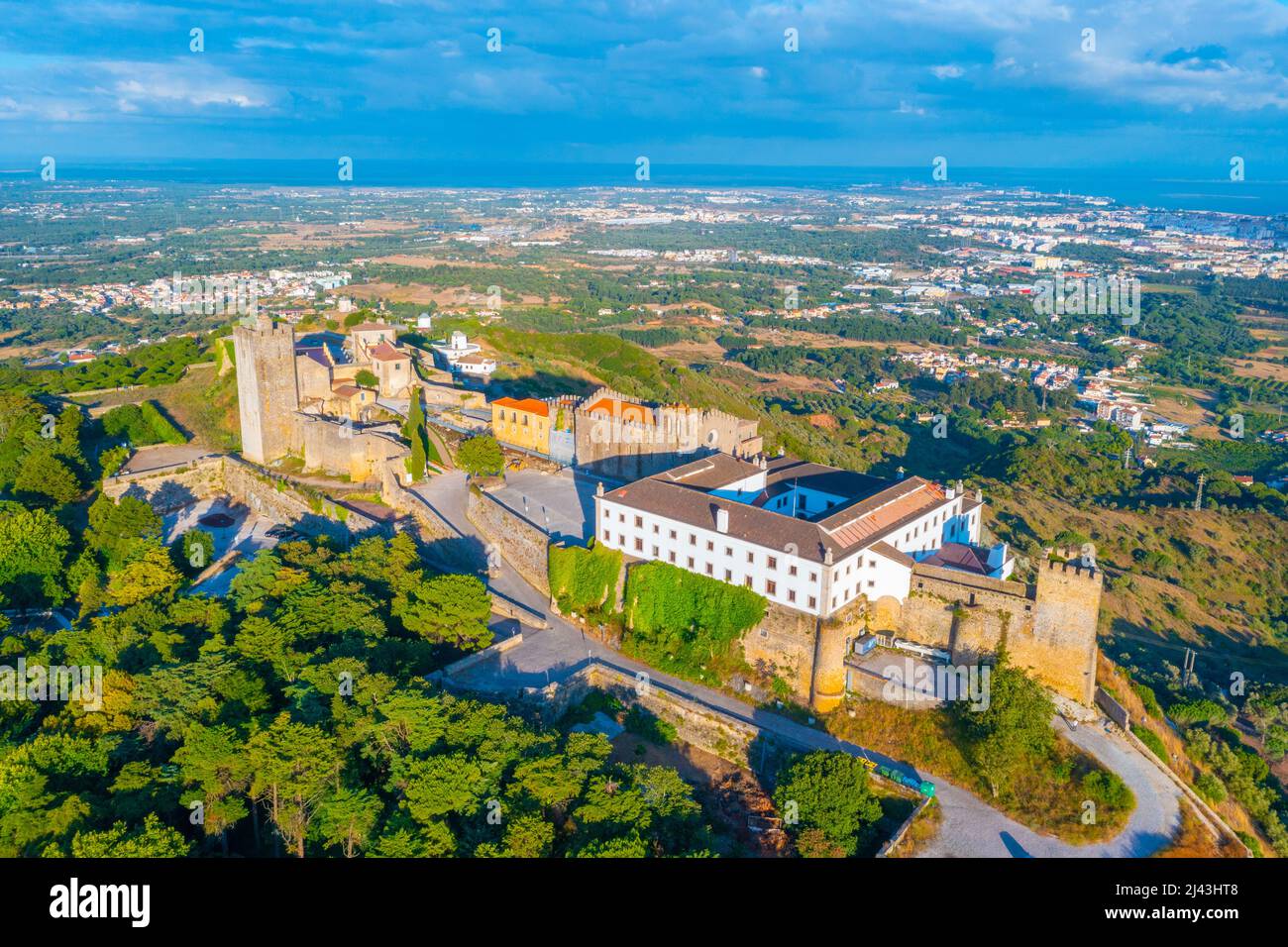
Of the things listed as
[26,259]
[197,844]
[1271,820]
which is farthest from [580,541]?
[26,259]

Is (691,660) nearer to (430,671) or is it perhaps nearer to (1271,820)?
(430,671)

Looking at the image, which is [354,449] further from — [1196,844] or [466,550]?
[1196,844]

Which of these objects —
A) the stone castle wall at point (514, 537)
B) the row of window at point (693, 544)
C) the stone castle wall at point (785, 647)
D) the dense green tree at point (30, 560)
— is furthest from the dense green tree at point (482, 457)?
the dense green tree at point (30, 560)

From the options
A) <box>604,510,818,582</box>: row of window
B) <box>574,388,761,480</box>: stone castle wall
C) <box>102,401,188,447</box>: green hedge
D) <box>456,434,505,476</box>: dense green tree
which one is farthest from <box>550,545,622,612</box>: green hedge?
<box>102,401,188,447</box>: green hedge

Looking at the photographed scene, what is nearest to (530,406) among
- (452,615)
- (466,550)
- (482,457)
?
(482,457)

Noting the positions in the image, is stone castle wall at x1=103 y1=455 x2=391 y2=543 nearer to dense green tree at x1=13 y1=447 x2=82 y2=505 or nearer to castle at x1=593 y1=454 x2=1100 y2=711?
dense green tree at x1=13 y1=447 x2=82 y2=505
